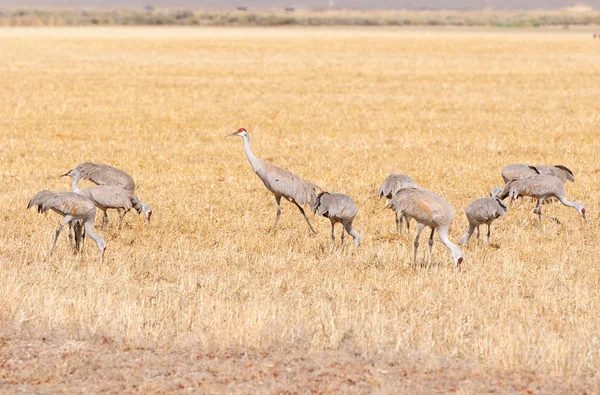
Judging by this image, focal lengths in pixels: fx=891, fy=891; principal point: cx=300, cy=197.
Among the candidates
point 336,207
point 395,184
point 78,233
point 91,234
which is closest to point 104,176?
point 78,233

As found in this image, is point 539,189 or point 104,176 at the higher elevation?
point 539,189

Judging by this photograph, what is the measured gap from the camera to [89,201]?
9.09 m

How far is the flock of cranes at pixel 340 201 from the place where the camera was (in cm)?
902

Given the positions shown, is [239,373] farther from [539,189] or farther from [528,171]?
[528,171]

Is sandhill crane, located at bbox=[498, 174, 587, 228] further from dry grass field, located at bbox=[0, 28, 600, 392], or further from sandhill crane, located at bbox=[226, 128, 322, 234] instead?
sandhill crane, located at bbox=[226, 128, 322, 234]

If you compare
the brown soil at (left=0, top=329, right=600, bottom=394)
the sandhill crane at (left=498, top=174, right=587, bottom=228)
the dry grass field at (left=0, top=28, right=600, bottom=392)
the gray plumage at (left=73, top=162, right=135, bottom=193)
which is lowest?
the brown soil at (left=0, top=329, right=600, bottom=394)

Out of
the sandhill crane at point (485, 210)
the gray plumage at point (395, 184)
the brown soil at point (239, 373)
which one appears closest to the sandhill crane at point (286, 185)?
the gray plumage at point (395, 184)

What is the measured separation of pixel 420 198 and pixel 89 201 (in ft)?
11.1

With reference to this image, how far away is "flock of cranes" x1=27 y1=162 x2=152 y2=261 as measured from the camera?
29.3ft

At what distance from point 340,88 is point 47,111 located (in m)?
11.3

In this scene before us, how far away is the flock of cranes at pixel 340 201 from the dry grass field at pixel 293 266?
1.05 feet

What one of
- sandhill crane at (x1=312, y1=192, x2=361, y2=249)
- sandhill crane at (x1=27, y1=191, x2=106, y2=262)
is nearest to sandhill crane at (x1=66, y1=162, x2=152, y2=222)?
sandhill crane at (x1=27, y1=191, x2=106, y2=262)

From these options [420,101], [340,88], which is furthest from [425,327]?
[340,88]

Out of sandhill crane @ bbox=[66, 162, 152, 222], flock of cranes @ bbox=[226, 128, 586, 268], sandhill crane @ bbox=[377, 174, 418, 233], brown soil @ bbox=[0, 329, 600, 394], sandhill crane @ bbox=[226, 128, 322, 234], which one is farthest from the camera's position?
sandhill crane @ bbox=[66, 162, 152, 222]
